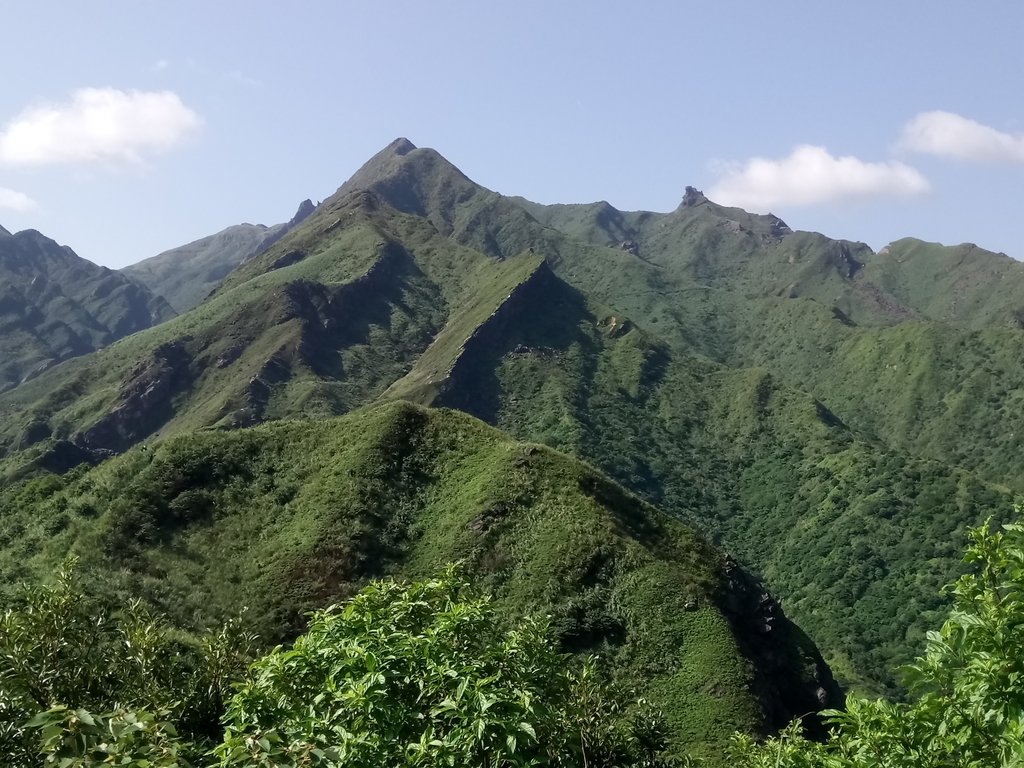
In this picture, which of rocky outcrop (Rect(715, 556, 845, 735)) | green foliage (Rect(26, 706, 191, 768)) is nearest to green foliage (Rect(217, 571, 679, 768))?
green foliage (Rect(26, 706, 191, 768))

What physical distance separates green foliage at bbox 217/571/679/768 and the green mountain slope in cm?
3140

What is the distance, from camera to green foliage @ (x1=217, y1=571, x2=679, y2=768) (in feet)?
29.5

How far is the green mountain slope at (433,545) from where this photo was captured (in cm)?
4453

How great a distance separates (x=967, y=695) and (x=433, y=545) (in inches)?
1778

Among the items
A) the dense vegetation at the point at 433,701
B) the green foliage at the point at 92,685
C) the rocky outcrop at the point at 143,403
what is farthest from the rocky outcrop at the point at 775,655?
the rocky outcrop at the point at 143,403

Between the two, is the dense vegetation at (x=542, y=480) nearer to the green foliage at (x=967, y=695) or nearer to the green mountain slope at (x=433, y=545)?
the green mountain slope at (x=433, y=545)

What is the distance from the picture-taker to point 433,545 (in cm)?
5281

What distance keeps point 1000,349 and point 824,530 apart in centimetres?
10566

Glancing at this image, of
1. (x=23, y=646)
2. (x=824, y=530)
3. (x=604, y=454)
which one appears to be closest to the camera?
(x=23, y=646)

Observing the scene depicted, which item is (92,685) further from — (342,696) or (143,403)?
(143,403)

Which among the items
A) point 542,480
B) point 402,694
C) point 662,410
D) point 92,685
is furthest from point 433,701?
point 662,410

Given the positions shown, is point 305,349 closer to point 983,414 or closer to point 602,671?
point 602,671

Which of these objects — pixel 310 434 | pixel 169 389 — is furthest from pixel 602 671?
pixel 169 389

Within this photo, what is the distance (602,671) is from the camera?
140ft
